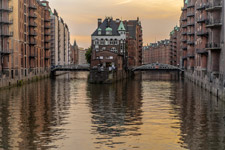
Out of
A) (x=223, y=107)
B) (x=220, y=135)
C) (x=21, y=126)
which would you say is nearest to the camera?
(x=220, y=135)

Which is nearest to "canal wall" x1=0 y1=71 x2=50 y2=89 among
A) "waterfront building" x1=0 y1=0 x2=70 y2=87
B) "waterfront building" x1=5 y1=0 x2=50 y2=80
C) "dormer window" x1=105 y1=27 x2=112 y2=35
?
"waterfront building" x1=0 y1=0 x2=70 y2=87

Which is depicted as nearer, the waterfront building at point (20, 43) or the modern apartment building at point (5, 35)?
the modern apartment building at point (5, 35)

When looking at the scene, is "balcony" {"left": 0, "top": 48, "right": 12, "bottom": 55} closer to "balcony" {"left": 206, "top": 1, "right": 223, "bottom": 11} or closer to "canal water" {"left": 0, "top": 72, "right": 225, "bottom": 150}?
"canal water" {"left": 0, "top": 72, "right": 225, "bottom": 150}

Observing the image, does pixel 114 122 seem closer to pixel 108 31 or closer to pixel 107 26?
pixel 108 31

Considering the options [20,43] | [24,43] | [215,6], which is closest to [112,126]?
[215,6]

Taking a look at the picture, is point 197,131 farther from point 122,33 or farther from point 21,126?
point 122,33

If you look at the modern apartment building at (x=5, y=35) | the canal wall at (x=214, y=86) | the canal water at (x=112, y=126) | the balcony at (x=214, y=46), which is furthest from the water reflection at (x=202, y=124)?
the modern apartment building at (x=5, y=35)

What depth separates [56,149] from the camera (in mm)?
29016

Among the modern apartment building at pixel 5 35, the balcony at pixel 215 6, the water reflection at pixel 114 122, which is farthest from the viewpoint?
the modern apartment building at pixel 5 35

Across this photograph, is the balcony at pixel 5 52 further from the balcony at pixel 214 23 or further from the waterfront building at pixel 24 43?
the balcony at pixel 214 23

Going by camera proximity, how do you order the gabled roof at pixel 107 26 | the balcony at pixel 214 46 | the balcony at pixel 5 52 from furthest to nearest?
the gabled roof at pixel 107 26, the balcony at pixel 5 52, the balcony at pixel 214 46

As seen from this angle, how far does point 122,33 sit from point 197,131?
139 m

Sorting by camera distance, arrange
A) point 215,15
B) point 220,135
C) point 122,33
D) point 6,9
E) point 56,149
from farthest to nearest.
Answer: point 122,33 < point 6,9 < point 215,15 < point 220,135 < point 56,149

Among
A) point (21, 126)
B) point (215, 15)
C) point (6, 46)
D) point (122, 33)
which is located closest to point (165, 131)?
point (21, 126)
